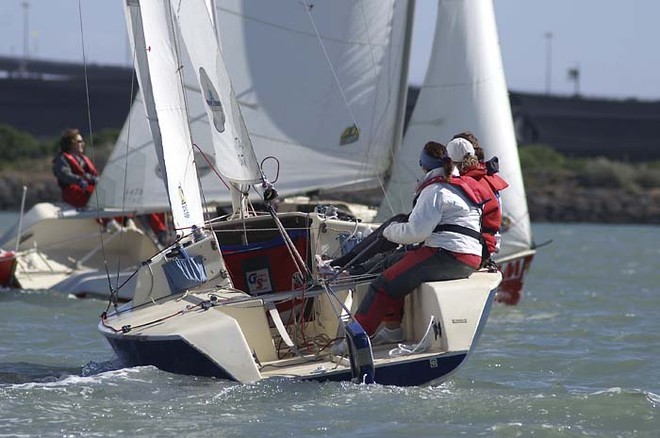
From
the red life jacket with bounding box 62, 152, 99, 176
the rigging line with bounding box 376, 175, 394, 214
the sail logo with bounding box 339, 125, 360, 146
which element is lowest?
the rigging line with bounding box 376, 175, 394, 214

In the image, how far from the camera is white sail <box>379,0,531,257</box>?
15.8 metres

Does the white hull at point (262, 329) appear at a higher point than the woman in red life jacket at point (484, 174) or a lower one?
lower

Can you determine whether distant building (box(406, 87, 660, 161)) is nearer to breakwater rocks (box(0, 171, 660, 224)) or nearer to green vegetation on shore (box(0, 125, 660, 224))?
green vegetation on shore (box(0, 125, 660, 224))

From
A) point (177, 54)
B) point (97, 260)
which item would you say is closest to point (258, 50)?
point (97, 260)

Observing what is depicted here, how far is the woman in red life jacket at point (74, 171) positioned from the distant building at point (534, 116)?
3826 cm

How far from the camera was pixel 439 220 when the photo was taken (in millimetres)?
9148

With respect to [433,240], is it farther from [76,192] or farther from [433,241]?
[76,192]

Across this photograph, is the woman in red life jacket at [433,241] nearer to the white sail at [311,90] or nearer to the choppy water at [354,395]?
the choppy water at [354,395]

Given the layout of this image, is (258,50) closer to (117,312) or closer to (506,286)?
(506,286)

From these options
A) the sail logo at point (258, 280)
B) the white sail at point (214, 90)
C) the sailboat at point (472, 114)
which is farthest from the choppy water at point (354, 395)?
the sailboat at point (472, 114)

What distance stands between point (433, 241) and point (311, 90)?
7880 millimetres

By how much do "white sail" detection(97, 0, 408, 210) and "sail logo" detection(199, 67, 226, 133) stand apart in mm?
5779

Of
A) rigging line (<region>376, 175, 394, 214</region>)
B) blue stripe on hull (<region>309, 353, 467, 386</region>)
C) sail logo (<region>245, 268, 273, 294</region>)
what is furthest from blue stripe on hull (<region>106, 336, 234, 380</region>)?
rigging line (<region>376, 175, 394, 214</region>)

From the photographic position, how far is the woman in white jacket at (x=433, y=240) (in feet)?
30.0
